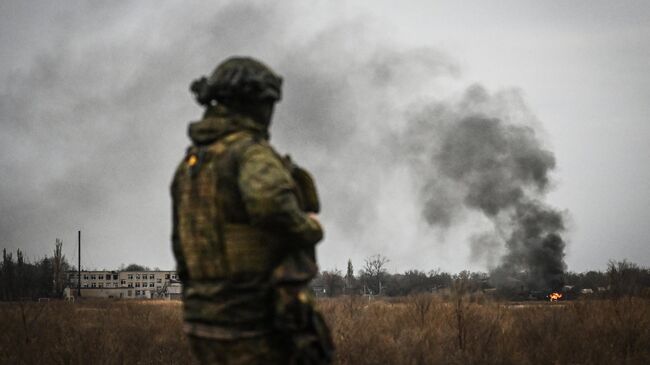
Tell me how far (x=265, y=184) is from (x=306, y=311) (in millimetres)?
713

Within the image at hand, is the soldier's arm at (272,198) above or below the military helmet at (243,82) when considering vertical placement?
below

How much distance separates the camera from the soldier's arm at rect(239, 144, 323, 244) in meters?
3.06

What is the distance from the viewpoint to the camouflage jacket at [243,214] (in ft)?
10.2

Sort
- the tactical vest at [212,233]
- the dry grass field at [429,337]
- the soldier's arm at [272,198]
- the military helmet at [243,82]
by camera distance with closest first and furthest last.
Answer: the soldier's arm at [272,198] → the tactical vest at [212,233] → the military helmet at [243,82] → the dry grass field at [429,337]

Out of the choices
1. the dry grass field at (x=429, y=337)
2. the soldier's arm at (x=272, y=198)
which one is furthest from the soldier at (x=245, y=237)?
the dry grass field at (x=429, y=337)

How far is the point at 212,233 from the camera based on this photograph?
130 inches

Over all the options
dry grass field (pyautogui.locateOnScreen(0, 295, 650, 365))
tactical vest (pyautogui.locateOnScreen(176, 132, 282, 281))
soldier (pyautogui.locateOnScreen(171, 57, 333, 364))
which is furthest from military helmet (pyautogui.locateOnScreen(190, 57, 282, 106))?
dry grass field (pyautogui.locateOnScreen(0, 295, 650, 365))

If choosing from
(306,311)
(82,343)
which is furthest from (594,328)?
(306,311)

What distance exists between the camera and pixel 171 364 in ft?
31.8

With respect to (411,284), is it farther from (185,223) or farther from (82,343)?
(185,223)

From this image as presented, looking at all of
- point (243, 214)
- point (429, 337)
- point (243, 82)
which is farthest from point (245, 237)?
point (429, 337)

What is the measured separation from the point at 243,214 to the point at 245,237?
127mm

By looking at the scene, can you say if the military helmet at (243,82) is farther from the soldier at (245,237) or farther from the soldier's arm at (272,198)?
the soldier's arm at (272,198)

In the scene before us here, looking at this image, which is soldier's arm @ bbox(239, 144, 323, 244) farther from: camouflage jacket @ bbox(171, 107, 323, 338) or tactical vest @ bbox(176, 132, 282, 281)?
tactical vest @ bbox(176, 132, 282, 281)
